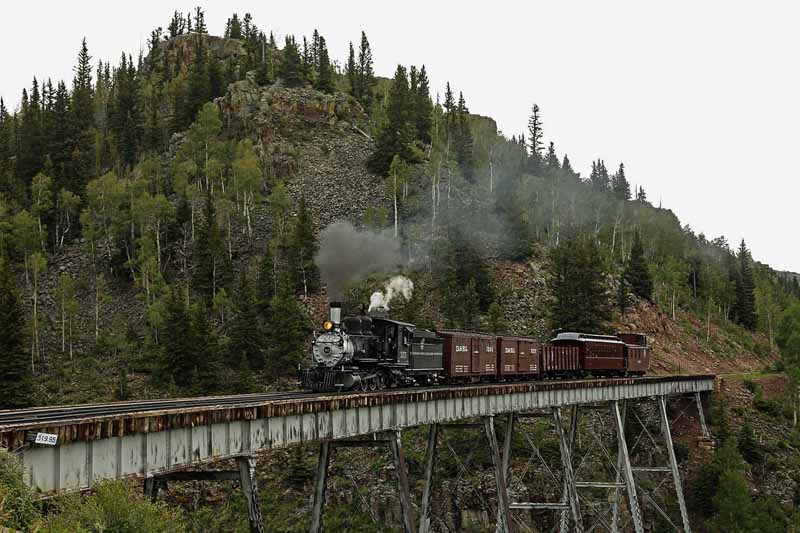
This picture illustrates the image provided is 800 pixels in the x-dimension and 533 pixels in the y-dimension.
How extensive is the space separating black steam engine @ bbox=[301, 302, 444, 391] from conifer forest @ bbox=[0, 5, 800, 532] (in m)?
5.46

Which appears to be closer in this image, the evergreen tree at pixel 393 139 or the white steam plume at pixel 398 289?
the white steam plume at pixel 398 289

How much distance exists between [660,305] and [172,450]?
3125 inches

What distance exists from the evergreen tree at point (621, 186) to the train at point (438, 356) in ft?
280

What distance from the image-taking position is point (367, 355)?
2878 centimetres

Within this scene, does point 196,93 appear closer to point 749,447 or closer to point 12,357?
point 12,357

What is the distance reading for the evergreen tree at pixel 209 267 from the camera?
71.1 m

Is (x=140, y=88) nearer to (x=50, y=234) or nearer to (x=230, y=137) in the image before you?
(x=230, y=137)

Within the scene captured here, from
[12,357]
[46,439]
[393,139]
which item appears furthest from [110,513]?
[393,139]

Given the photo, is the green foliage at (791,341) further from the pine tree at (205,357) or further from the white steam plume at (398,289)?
the pine tree at (205,357)

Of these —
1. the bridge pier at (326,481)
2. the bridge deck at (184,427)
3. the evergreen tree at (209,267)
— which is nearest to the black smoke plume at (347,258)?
the evergreen tree at (209,267)

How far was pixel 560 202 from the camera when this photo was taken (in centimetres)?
11044

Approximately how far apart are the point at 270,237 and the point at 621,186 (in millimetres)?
81253

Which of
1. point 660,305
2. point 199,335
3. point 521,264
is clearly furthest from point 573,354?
point 660,305

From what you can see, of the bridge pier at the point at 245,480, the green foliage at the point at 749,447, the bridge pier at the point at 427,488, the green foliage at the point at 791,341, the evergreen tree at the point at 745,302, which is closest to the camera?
the bridge pier at the point at 245,480
